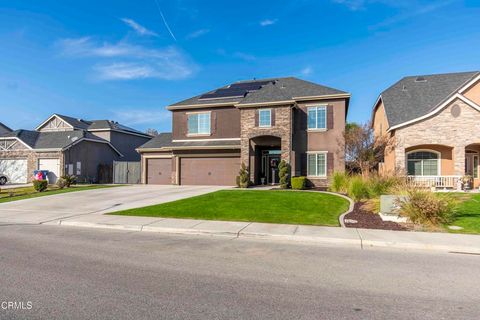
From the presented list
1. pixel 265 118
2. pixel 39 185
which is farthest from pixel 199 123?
pixel 39 185

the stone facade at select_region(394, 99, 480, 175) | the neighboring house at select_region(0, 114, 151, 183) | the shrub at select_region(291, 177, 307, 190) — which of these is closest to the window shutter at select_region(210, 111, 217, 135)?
the shrub at select_region(291, 177, 307, 190)

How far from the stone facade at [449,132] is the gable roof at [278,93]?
17.2ft

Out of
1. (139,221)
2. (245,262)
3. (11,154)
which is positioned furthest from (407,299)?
(11,154)

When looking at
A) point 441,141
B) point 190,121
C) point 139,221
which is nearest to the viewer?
point 139,221

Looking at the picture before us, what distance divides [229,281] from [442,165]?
21364 millimetres

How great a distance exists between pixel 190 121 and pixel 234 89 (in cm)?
505

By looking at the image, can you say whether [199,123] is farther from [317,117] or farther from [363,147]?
[363,147]

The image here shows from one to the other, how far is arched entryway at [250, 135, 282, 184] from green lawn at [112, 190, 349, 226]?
7245 millimetres

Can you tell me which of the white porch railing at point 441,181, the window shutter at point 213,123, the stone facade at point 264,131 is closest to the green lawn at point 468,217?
the white porch railing at point 441,181

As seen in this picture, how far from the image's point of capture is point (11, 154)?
99.3ft

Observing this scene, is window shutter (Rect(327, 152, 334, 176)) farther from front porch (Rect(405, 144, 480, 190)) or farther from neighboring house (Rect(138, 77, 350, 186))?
front porch (Rect(405, 144, 480, 190))

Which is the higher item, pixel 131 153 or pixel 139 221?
pixel 131 153

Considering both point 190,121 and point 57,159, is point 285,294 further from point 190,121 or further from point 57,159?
point 57,159

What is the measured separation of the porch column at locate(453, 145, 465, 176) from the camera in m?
18.8
